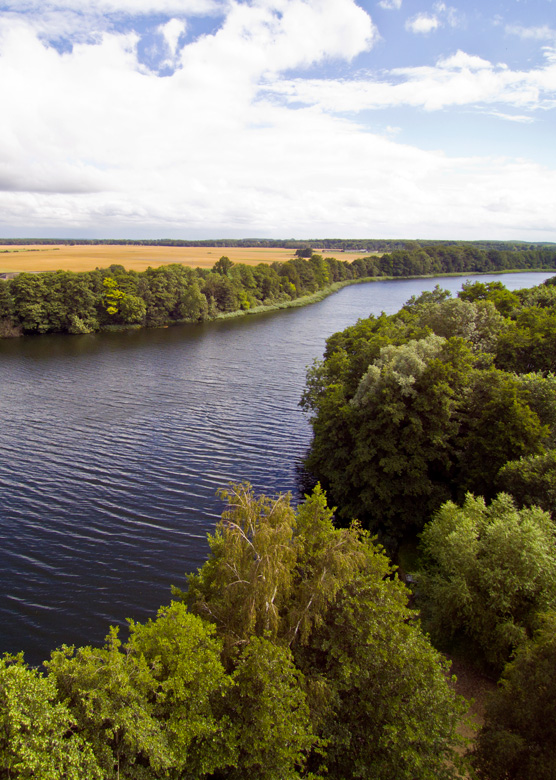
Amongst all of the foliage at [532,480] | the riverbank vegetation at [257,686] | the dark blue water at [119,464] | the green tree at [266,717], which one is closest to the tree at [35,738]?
the riverbank vegetation at [257,686]

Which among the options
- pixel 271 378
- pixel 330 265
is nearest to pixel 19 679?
pixel 271 378

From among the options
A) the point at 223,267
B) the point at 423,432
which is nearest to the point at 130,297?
the point at 223,267

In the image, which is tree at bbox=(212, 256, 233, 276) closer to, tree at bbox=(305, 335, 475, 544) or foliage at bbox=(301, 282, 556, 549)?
foliage at bbox=(301, 282, 556, 549)

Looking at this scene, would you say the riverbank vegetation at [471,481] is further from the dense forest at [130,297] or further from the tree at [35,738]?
the dense forest at [130,297]

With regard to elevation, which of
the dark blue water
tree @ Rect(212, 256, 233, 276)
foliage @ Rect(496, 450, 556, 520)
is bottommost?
the dark blue water

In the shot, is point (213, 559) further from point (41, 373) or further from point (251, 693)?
point (41, 373)

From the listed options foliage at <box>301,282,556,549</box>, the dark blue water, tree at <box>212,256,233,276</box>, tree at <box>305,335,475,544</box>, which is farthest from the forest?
tree at <box>212,256,233,276</box>

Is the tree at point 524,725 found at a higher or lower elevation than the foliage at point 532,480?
lower
